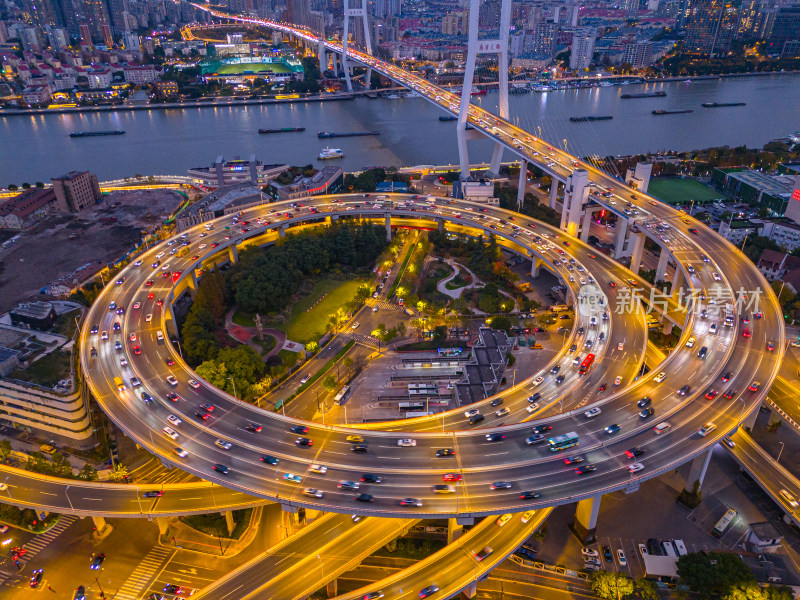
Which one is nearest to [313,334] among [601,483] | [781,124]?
[601,483]

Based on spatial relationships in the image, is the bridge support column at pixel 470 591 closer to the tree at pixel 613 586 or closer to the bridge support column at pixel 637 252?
the tree at pixel 613 586

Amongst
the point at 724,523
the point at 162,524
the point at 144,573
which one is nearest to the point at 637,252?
the point at 724,523

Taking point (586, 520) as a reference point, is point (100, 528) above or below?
below

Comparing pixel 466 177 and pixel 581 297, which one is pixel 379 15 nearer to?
pixel 466 177

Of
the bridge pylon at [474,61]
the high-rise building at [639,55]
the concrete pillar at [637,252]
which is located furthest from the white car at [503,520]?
the high-rise building at [639,55]

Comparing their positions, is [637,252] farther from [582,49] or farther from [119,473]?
[582,49]

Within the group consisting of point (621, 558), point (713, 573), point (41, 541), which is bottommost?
point (41, 541)
